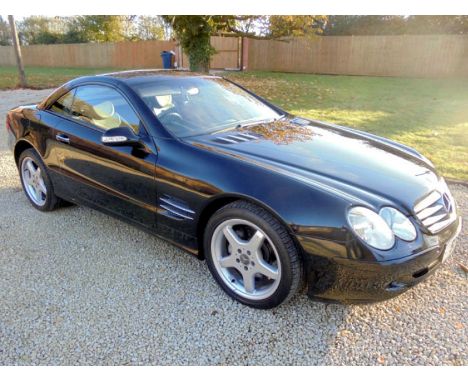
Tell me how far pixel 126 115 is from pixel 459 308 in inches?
109

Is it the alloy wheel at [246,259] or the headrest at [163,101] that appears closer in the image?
the alloy wheel at [246,259]

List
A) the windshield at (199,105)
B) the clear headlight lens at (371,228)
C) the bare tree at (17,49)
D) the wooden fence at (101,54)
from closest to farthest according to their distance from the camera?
the clear headlight lens at (371,228), the windshield at (199,105), the bare tree at (17,49), the wooden fence at (101,54)

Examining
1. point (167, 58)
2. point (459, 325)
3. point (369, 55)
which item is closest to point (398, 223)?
point (459, 325)

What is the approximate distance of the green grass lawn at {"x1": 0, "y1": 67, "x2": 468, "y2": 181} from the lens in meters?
6.16

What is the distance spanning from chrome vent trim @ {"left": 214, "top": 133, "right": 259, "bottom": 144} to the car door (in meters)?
0.50

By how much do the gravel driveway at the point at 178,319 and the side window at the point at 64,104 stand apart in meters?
1.31

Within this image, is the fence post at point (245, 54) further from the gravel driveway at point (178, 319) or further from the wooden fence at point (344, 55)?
the gravel driveway at point (178, 319)

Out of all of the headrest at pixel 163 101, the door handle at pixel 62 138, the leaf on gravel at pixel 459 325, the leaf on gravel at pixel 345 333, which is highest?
the headrest at pixel 163 101

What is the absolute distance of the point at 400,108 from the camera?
32.4ft

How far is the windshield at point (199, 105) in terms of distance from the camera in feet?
9.74

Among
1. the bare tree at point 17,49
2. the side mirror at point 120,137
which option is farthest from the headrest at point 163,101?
the bare tree at point 17,49

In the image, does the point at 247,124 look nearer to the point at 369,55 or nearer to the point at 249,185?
the point at 249,185

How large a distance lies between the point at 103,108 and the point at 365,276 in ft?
8.17

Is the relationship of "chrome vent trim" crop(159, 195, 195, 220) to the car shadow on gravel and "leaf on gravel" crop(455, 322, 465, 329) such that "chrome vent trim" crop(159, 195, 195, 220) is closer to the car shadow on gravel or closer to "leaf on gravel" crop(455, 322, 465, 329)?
the car shadow on gravel
